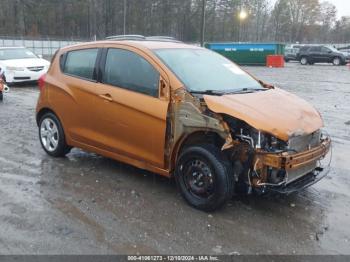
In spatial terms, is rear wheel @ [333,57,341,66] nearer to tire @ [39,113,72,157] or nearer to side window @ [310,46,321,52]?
side window @ [310,46,321,52]

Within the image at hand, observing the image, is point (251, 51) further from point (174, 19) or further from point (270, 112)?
point (174, 19)

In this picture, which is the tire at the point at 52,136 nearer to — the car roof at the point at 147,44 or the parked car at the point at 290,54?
the car roof at the point at 147,44

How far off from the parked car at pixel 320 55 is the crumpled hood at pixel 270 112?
34.6 m

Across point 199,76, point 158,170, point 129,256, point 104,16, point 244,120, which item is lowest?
point 129,256

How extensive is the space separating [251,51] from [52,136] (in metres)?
30.8

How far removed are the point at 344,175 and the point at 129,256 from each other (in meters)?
3.71

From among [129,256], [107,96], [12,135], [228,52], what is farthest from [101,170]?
[228,52]

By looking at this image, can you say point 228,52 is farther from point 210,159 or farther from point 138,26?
point 138,26

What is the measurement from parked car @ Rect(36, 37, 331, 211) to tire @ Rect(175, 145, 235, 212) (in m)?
0.01

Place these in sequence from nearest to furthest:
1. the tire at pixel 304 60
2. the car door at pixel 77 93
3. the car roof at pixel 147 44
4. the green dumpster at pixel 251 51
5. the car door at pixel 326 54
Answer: the car roof at pixel 147 44 < the car door at pixel 77 93 < the green dumpster at pixel 251 51 < the car door at pixel 326 54 < the tire at pixel 304 60

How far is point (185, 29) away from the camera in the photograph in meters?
91.6

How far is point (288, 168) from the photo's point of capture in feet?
14.3

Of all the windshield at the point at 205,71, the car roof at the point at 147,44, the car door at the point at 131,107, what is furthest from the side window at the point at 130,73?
the windshield at the point at 205,71

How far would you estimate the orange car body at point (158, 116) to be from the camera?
4.56 m
